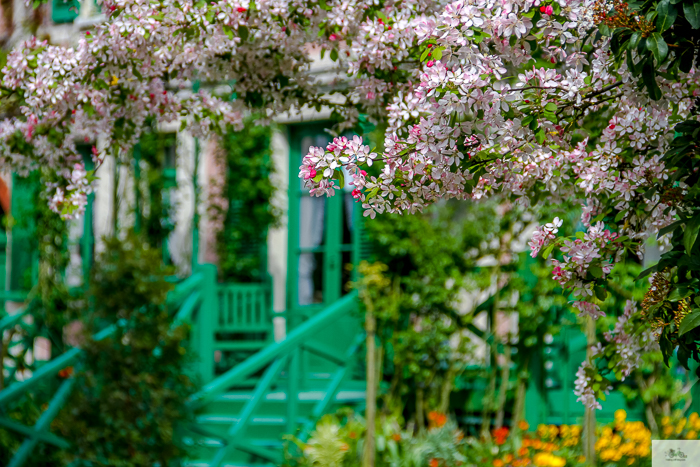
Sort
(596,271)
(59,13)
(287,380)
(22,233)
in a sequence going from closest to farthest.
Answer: (596,271), (287,380), (22,233), (59,13)

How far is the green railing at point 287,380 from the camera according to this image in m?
5.27

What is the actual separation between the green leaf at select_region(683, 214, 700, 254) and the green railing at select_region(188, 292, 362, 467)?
3.68 m

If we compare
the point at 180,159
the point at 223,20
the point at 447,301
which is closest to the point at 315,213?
the point at 180,159

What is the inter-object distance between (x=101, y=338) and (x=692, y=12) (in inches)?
176

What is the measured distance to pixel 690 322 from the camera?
207 cm

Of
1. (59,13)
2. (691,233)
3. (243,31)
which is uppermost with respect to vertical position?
(59,13)

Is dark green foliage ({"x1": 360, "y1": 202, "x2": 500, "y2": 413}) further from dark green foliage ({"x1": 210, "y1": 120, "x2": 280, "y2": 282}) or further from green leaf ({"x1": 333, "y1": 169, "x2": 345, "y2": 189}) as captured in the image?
green leaf ({"x1": 333, "y1": 169, "x2": 345, "y2": 189})

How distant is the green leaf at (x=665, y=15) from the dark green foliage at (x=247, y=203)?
5770 millimetres

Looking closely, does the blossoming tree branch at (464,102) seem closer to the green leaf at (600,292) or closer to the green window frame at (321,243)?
the green leaf at (600,292)

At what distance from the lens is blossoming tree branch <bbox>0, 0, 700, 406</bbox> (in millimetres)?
2215

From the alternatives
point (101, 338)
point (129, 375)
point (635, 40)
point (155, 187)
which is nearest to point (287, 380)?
point (129, 375)

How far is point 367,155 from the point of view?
2.31 m

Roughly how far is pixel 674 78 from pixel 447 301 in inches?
145

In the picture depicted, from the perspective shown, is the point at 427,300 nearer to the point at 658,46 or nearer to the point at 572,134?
the point at 572,134
